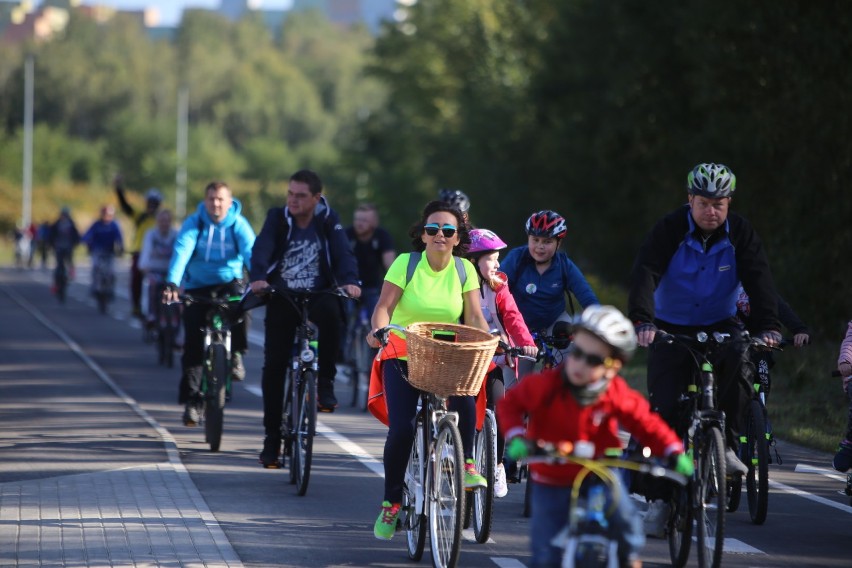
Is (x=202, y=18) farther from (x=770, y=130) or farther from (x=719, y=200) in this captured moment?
(x=719, y=200)

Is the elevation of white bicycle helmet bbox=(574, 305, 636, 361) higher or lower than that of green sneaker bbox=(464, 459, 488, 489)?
higher

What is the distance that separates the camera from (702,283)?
8.08m

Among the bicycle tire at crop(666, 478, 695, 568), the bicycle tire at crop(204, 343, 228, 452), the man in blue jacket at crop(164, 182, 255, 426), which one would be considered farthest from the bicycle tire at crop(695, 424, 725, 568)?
the man in blue jacket at crop(164, 182, 255, 426)

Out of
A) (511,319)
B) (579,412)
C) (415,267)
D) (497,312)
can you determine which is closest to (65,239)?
(497,312)

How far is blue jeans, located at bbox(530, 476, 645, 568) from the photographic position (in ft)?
17.9

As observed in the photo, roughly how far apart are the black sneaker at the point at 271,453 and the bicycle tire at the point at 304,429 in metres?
0.46

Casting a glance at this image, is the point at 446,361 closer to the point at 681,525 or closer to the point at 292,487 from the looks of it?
the point at 681,525

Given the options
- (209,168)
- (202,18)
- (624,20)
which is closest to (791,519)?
(624,20)

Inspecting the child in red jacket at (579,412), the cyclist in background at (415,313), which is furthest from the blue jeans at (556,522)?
the cyclist in background at (415,313)

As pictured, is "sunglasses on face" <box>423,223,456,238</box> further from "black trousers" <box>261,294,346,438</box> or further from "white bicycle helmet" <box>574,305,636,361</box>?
"black trousers" <box>261,294,346,438</box>

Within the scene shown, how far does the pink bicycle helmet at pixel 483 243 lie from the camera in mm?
9234

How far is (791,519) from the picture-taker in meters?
9.23

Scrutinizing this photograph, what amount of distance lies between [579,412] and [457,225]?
2200 millimetres

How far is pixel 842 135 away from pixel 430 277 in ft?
40.5
